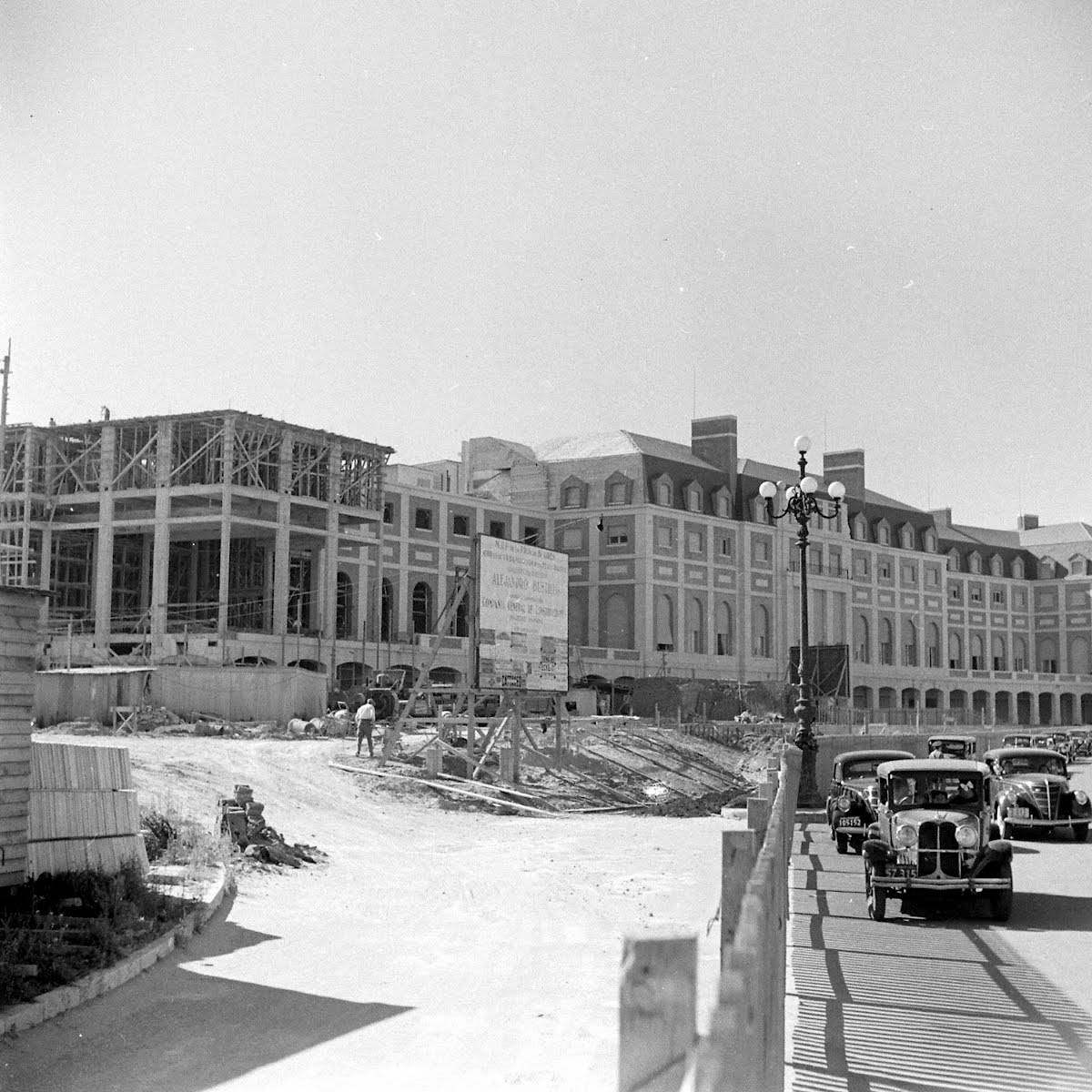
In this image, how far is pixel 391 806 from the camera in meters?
29.7

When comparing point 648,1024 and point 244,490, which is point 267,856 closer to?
point 648,1024

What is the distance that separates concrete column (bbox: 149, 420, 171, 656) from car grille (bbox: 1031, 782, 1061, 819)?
3916 centimetres

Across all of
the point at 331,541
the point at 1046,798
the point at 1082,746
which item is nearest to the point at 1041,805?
the point at 1046,798

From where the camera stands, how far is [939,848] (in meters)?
14.8

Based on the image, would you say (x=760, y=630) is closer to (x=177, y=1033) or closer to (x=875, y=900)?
(x=875, y=900)

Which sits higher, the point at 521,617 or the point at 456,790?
the point at 521,617

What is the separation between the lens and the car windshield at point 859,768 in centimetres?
2283

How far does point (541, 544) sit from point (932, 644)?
→ 119 feet

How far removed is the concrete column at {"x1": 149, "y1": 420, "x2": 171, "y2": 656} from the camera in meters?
54.7

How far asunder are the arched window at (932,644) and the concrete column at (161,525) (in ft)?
206

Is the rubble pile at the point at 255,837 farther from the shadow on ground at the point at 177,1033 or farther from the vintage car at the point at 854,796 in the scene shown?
the vintage car at the point at 854,796

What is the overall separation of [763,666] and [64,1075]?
77230 mm

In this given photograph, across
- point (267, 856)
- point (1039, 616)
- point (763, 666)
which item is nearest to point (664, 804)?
point (267, 856)

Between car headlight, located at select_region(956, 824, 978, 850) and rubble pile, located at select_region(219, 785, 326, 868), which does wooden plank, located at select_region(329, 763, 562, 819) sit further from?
car headlight, located at select_region(956, 824, 978, 850)
